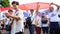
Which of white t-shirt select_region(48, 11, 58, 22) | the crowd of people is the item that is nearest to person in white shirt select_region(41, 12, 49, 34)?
the crowd of people

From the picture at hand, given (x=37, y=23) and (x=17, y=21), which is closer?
(x=17, y=21)

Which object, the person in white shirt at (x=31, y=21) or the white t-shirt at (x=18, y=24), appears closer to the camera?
the white t-shirt at (x=18, y=24)

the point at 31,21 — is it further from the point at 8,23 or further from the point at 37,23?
the point at 8,23

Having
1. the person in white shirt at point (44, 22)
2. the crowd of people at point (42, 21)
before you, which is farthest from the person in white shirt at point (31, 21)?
the person in white shirt at point (44, 22)

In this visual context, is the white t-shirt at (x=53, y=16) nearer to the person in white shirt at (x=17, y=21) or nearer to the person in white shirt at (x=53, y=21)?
the person in white shirt at (x=53, y=21)

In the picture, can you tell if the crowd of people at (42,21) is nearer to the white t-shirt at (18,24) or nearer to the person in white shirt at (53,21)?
the person in white shirt at (53,21)

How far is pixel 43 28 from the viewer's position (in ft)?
14.1

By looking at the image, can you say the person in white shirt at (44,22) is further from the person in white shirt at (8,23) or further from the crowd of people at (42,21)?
the person in white shirt at (8,23)

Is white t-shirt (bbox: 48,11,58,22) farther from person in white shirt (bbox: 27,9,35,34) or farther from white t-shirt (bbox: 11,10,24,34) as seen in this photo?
white t-shirt (bbox: 11,10,24,34)

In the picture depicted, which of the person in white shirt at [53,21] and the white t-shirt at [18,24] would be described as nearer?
the white t-shirt at [18,24]

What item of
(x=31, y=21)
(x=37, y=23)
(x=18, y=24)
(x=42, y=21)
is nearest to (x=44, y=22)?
(x=42, y=21)

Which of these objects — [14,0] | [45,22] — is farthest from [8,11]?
[45,22]

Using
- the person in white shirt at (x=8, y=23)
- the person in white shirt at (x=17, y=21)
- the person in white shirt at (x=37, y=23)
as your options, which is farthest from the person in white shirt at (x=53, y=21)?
the person in white shirt at (x=8, y=23)

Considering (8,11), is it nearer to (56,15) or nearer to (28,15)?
(28,15)
